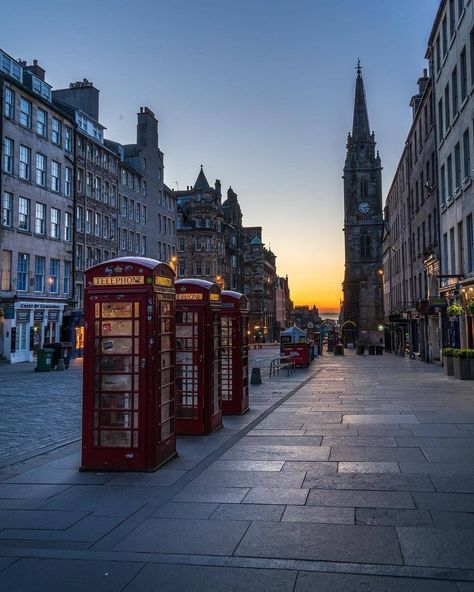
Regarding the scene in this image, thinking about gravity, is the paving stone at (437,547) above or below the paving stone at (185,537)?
above

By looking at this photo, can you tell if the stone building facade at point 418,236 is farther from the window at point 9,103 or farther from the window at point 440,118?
the window at point 9,103

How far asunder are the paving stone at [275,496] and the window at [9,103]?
36.3m

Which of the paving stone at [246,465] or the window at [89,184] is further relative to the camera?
the window at [89,184]

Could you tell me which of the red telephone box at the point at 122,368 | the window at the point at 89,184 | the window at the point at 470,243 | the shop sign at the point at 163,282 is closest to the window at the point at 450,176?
the window at the point at 470,243

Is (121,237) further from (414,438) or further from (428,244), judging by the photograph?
(414,438)

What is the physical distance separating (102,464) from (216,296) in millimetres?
4310

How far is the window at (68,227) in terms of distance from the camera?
45397mm

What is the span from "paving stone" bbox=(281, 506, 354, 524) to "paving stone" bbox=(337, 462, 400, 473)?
1756mm

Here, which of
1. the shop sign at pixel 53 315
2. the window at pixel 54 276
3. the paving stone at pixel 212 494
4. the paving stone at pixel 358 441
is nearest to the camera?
the paving stone at pixel 212 494

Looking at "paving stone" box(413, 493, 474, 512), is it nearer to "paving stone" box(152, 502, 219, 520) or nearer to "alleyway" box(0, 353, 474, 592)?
"alleyway" box(0, 353, 474, 592)

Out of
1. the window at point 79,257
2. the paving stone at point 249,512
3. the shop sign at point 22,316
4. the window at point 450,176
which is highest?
the window at point 450,176

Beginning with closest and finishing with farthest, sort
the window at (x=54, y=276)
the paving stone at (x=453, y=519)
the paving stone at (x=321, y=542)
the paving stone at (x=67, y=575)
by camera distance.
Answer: the paving stone at (x=67, y=575) → the paving stone at (x=321, y=542) → the paving stone at (x=453, y=519) → the window at (x=54, y=276)

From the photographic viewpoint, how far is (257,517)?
6.16 metres

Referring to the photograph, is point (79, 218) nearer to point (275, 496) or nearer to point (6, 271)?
point (6, 271)
